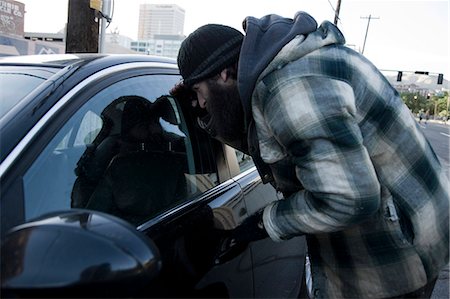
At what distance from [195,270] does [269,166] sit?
18.1 inches

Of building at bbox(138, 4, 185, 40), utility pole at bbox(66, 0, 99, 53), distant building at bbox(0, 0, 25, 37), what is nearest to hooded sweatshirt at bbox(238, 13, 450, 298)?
utility pole at bbox(66, 0, 99, 53)

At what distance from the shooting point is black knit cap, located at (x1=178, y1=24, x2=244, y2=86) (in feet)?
5.30

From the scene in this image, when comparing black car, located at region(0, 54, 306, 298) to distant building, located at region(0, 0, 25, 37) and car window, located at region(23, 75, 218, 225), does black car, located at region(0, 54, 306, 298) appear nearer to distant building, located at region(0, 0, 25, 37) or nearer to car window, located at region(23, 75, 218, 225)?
car window, located at region(23, 75, 218, 225)

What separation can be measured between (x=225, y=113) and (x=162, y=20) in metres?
56.6

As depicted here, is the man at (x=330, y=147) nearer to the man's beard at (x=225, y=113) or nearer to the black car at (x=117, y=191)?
the man's beard at (x=225, y=113)

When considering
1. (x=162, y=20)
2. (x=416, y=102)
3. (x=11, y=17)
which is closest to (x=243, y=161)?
(x=11, y=17)

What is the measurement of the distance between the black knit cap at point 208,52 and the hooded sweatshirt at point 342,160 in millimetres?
85

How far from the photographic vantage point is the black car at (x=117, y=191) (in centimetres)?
95

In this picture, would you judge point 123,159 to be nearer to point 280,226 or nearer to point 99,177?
point 99,177

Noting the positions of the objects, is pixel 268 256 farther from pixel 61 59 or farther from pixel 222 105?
pixel 61 59

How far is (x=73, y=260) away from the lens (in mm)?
928

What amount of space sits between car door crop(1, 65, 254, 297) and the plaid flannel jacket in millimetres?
267

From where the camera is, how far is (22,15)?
20.3 metres

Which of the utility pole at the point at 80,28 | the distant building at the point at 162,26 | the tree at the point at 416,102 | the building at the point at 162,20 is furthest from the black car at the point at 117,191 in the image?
the tree at the point at 416,102
